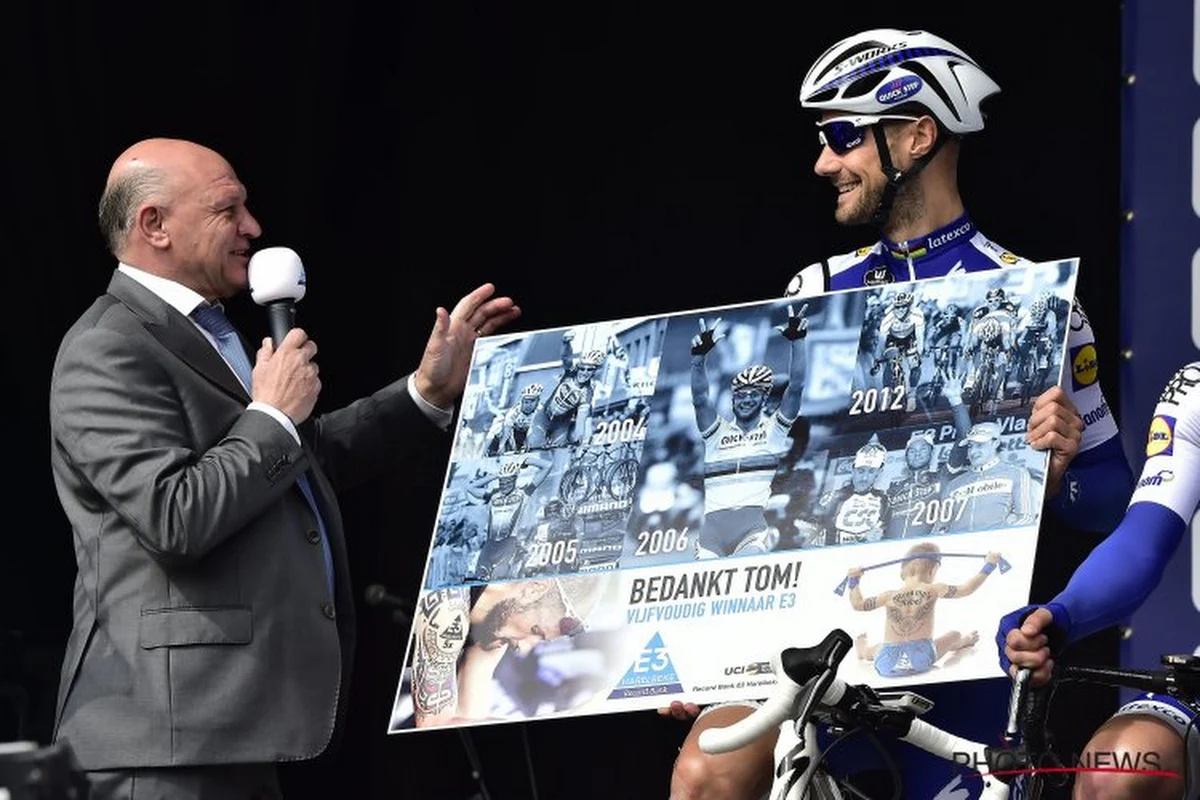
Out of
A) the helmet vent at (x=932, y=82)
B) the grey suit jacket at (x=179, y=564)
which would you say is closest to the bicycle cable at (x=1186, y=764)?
the helmet vent at (x=932, y=82)

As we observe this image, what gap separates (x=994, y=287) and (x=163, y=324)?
1357 mm

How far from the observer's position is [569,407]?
13.0 ft

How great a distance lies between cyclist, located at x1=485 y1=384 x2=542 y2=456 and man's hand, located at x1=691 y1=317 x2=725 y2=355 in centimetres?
29

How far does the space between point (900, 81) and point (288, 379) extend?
1190 mm

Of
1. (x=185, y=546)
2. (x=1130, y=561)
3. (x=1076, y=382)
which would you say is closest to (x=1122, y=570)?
(x=1130, y=561)

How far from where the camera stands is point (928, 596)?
350cm

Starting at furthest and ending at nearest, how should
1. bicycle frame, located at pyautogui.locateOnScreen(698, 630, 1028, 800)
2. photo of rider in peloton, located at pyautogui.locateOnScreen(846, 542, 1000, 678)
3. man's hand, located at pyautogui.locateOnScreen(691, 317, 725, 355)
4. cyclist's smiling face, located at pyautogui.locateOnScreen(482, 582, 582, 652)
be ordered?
1. man's hand, located at pyautogui.locateOnScreen(691, 317, 725, 355)
2. cyclist's smiling face, located at pyautogui.locateOnScreen(482, 582, 582, 652)
3. photo of rider in peloton, located at pyautogui.locateOnScreen(846, 542, 1000, 678)
4. bicycle frame, located at pyautogui.locateOnScreen(698, 630, 1028, 800)

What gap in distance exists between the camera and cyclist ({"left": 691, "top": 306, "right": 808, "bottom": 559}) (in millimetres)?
3699

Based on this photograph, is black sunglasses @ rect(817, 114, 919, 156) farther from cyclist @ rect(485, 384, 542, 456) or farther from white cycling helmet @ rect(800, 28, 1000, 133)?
cyclist @ rect(485, 384, 542, 456)

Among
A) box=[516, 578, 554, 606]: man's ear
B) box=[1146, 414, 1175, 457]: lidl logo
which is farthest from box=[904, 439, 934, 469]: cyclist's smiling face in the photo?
box=[516, 578, 554, 606]: man's ear

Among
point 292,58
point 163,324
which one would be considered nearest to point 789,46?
point 292,58

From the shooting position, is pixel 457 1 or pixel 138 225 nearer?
pixel 138 225

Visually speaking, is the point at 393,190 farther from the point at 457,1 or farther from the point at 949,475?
the point at 949,475

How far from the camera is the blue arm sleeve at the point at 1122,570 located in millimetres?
3518
